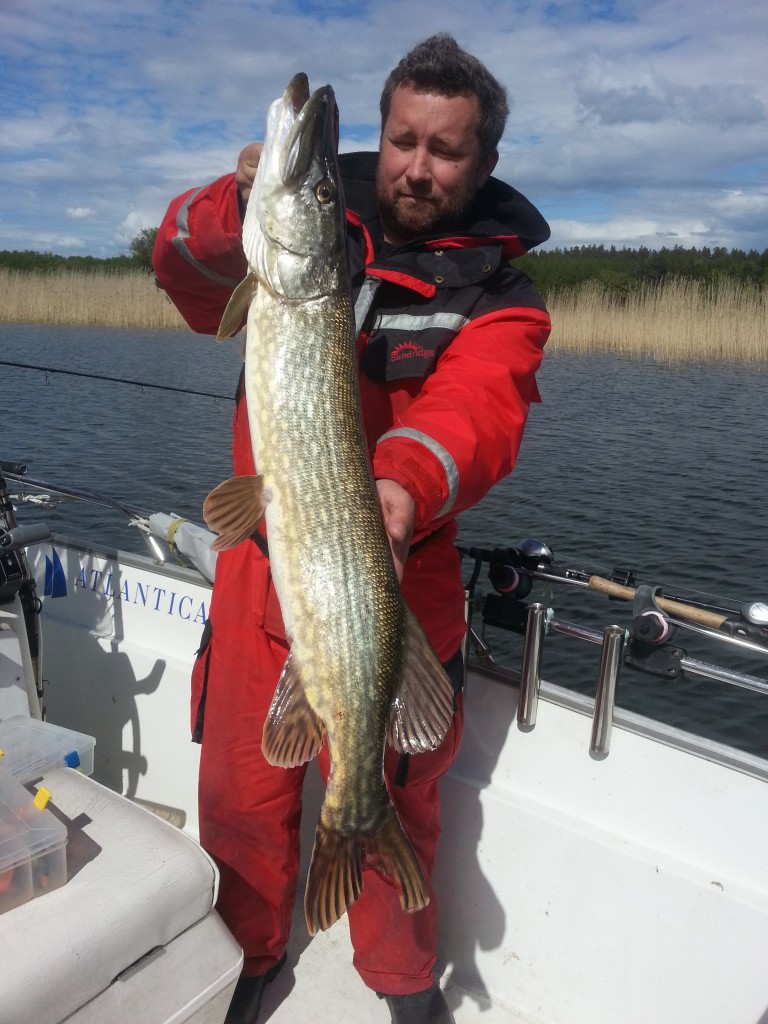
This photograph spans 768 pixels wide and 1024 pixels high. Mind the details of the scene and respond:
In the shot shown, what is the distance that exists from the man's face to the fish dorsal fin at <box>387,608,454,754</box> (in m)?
1.21

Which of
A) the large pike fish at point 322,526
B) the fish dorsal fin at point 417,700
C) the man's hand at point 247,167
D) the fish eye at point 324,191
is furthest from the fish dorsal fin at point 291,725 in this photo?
the man's hand at point 247,167

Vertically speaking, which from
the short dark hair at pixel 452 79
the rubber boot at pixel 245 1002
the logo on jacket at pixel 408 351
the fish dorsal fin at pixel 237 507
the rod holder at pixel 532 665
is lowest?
the rubber boot at pixel 245 1002

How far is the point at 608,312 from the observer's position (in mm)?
22219

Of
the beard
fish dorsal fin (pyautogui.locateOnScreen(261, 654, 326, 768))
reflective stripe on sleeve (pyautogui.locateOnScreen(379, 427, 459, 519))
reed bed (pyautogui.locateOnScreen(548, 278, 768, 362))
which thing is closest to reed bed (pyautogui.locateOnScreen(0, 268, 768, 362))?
reed bed (pyautogui.locateOnScreen(548, 278, 768, 362))

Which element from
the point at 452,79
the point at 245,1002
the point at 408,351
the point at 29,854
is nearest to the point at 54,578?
the point at 245,1002

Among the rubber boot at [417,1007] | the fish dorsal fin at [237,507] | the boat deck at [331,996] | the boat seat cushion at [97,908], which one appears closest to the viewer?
the boat seat cushion at [97,908]

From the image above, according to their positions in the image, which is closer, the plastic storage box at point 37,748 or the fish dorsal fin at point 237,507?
the fish dorsal fin at point 237,507

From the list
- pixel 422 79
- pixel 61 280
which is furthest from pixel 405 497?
pixel 61 280

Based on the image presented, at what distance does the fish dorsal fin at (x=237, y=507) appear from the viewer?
1907mm

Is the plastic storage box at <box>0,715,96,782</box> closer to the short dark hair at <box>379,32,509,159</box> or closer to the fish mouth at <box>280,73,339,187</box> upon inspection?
the fish mouth at <box>280,73,339,187</box>

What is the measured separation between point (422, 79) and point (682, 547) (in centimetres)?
767

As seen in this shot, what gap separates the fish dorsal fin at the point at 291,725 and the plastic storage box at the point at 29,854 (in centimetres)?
49

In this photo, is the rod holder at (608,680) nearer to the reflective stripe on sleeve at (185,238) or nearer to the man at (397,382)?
the man at (397,382)

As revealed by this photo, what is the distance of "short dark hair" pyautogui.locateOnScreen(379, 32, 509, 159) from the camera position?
2.32m
